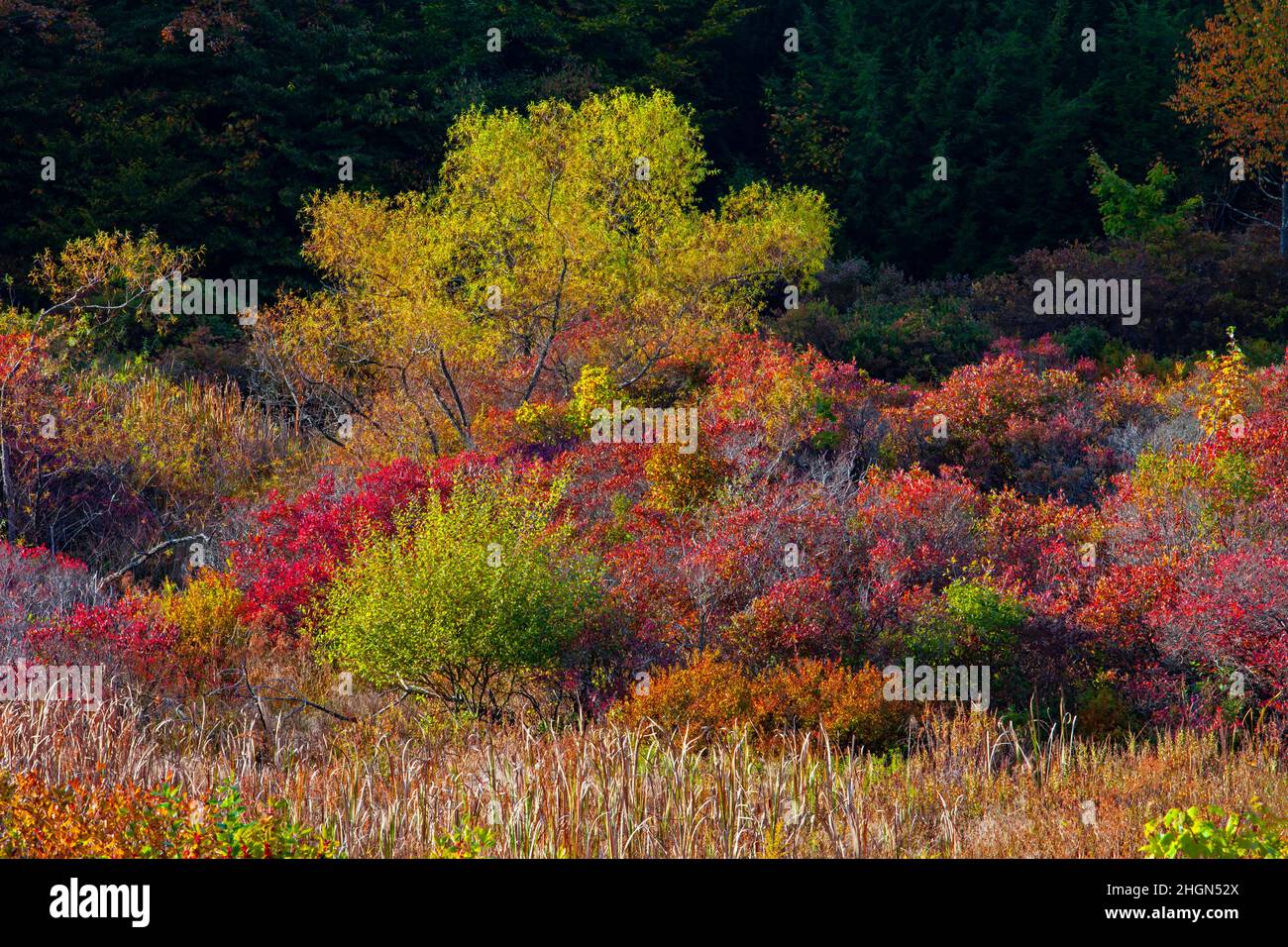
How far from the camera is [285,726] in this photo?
29.1 ft

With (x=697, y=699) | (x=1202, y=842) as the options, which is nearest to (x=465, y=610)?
(x=697, y=699)

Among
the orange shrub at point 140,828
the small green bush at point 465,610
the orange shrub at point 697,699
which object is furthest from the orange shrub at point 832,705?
the orange shrub at point 140,828

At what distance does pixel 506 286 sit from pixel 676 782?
11.2 m

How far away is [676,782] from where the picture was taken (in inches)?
267

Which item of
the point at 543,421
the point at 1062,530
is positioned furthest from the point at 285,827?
the point at 543,421

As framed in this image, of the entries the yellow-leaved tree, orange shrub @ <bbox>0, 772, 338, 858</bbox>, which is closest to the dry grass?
orange shrub @ <bbox>0, 772, 338, 858</bbox>

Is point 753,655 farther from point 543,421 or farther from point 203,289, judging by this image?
point 203,289

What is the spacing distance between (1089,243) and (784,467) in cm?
1398

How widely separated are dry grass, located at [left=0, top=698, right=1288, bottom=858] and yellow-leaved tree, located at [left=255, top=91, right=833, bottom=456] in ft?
25.7

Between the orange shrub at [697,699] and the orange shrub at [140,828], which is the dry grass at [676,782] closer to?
the orange shrub at [697,699]

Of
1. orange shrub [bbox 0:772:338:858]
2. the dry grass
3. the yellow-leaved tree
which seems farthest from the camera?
the yellow-leaved tree

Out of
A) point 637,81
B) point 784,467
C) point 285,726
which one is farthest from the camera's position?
point 637,81

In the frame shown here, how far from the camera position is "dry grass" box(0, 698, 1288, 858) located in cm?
623

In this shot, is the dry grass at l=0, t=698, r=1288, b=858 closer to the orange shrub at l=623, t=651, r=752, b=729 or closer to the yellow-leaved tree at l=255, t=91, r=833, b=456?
the orange shrub at l=623, t=651, r=752, b=729
